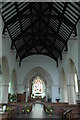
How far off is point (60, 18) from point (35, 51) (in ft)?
28.5

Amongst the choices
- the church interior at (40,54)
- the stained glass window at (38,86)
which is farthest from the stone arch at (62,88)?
the stained glass window at (38,86)

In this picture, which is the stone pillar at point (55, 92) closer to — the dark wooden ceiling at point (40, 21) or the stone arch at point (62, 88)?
the stone arch at point (62, 88)

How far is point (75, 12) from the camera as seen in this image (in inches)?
336

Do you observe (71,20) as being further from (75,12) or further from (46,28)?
(46,28)

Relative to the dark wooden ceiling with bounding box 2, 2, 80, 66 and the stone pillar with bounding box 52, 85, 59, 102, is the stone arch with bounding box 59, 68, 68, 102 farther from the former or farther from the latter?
the dark wooden ceiling with bounding box 2, 2, 80, 66

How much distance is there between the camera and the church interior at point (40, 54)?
8906 mm

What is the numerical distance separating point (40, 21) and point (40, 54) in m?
6.71

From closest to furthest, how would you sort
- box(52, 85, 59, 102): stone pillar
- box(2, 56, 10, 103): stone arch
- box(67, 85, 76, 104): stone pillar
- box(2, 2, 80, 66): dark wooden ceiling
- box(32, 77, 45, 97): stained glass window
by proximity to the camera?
1. box(2, 2, 80, 66): dark wooden ceiling
2. box(2, 56, 10, 103): stone arch
3. box(67, 85, 76, 104): stone pillar
4. box(52, 85, 59, 102): stone pillar
5. box(32, 77, 45, 97): stained glass window

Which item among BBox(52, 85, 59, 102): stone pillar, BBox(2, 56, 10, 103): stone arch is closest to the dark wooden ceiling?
BBox(2, 56, 10, 103): stone arch

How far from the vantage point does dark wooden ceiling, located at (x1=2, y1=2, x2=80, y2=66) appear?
8844 mm

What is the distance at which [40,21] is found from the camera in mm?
12227

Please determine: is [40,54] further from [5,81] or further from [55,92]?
[5,81]

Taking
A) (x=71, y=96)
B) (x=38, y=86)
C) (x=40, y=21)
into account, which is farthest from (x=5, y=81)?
(x=38, y=86)

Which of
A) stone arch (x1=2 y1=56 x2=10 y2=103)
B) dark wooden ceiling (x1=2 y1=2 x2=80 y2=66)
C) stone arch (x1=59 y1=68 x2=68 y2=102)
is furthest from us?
stone arch (x1=59 y1=68 x2=68 y2=102)
